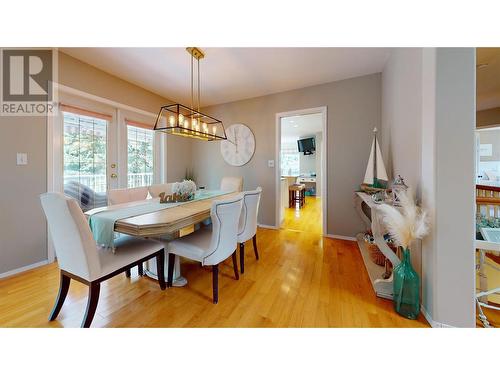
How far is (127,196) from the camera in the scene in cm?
220

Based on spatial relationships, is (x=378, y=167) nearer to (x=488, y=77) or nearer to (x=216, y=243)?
(x=216, y=243)

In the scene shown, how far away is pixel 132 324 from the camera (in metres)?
1.30

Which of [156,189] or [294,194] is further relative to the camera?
[294,194]

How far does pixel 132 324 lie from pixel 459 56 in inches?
106

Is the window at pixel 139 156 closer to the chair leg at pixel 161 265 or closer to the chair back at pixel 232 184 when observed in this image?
the chair back at pixel 232 184

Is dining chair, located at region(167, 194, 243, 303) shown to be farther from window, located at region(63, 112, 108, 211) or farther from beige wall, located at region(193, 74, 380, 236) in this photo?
beige wall, located at region(193, 74, 380, 236)

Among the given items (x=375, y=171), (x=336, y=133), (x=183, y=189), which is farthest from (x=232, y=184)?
(x=375, y=171)

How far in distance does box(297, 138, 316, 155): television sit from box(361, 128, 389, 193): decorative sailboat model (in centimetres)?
560

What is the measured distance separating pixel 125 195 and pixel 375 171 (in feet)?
9.81

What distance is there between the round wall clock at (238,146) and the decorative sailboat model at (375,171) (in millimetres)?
1975

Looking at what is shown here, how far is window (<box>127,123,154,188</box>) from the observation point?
3.14 metres
